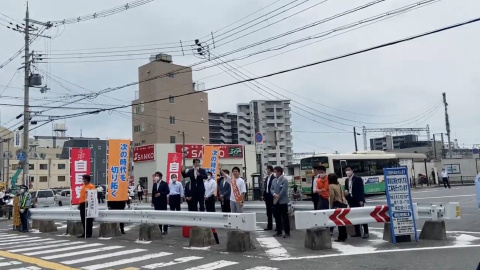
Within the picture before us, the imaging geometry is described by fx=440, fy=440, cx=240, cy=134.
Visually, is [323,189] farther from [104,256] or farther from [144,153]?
[144,153]

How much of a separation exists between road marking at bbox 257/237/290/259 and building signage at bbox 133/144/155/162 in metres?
40.4

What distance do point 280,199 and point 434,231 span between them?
3.71 metres

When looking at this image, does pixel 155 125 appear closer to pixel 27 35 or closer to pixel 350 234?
pixel 27 35

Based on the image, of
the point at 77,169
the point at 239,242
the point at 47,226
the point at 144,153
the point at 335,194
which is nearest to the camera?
the point at 239,242

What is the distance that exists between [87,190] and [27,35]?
68.3 feet

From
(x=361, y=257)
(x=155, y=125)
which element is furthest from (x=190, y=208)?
(x=155, y=125)

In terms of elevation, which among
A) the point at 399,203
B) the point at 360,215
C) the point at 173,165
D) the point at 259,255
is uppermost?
the point at 173,165

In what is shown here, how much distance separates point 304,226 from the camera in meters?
9.30

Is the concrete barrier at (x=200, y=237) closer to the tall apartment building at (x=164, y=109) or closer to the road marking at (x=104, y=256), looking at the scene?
the road marking at (x=104, y=256)

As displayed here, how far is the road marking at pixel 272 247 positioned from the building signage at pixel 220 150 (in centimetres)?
3953

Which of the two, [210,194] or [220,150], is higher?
[220,150]

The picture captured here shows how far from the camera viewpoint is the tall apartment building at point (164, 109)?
61938 millimetres

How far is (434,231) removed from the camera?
10367mm


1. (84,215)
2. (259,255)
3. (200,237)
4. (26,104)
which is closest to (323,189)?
(259,255)
